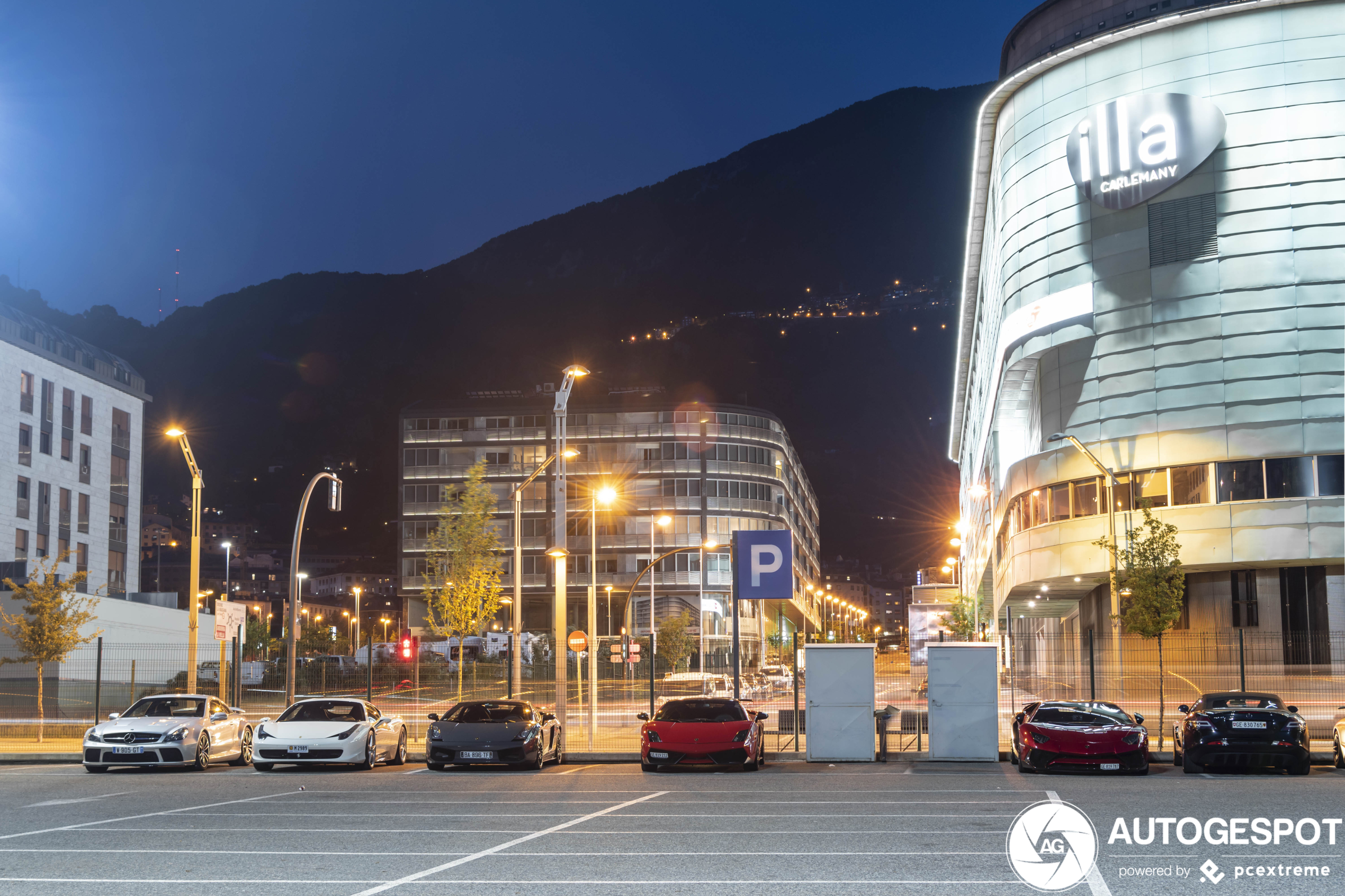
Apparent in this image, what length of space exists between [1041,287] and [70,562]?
54.2 metres

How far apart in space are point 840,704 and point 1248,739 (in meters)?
7.12

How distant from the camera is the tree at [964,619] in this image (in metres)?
83.6

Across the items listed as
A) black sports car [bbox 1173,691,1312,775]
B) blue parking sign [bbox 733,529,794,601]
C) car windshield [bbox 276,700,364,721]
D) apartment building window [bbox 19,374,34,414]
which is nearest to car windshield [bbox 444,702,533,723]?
car windshield [bbox 276,700,364,721]

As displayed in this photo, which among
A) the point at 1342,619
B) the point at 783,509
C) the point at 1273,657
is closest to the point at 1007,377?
the point at 1342,619

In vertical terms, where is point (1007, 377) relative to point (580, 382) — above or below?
below

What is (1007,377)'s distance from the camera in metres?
53.9

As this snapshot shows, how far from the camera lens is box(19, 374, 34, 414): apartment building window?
216ft

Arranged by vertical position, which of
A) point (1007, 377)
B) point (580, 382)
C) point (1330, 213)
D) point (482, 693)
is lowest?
point (482, 693)

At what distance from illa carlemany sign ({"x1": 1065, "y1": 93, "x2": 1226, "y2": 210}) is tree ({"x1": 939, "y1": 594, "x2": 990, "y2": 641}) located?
1571 inches

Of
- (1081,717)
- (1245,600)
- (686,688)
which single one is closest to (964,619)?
(1245,600)

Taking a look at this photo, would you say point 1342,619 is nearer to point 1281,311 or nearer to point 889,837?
point 1281,311

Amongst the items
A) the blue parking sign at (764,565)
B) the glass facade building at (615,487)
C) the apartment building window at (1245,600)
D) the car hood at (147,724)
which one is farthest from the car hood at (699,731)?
the glass facade building at (615,487)

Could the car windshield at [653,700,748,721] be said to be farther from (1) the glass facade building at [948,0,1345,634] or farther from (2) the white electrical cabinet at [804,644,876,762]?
(1) the glass facade building at [948,0,1345,634]

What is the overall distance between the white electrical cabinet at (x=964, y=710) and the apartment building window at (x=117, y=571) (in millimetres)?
63650
